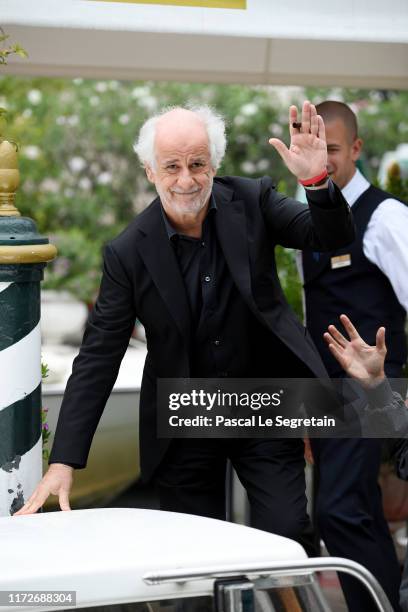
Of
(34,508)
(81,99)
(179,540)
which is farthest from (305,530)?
(81,99)

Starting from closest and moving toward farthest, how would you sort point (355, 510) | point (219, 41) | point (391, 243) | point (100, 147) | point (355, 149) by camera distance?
point (355, 510) → point (391, 243) → point (355, 149) → point (219, 41) → point (100, 147)

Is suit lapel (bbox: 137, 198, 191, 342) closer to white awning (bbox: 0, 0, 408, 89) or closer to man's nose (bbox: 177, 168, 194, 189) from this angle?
man's nose (bbox: 177, 168, 194, 189)

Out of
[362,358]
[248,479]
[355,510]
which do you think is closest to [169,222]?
[362,358]

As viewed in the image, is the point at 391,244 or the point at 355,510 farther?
the point at 391,244

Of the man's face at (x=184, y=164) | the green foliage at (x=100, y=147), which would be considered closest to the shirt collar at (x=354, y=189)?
the man's face at (x=184, y=164)

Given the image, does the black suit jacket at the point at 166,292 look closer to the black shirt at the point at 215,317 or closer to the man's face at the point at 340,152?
the black shirt at the point at 215,317

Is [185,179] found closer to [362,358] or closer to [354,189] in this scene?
[362,358]

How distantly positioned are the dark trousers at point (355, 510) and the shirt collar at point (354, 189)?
3.28 feet

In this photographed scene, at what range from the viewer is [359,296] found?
4246 millimetres

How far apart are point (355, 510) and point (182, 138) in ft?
5.05

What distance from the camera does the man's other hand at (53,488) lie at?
10.1ft

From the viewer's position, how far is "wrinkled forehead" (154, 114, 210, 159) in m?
3.41

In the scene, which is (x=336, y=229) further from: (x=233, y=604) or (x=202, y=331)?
(x=233, y=604)

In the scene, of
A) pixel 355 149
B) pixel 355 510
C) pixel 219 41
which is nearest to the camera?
pixel 355 510
